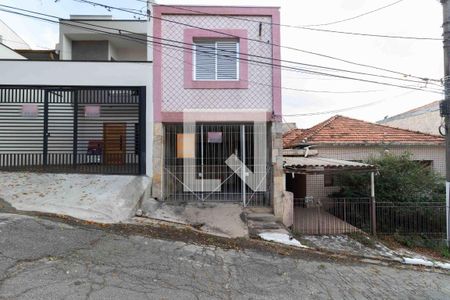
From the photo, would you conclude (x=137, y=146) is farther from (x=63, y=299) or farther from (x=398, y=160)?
(x=398, y=160)

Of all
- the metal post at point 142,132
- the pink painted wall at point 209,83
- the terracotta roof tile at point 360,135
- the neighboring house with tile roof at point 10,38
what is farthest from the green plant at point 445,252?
the neighboring house with tile roof at point 10,38

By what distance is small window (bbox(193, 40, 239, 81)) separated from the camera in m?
10.1

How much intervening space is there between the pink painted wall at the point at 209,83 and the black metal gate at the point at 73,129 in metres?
0.86

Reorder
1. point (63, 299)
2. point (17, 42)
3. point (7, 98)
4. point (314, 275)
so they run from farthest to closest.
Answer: point (17, 42) → point (7, 98) → point (314, 275) → point (63, 299)

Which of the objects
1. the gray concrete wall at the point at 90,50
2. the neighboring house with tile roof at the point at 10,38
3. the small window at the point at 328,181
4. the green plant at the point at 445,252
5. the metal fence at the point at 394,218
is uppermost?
the neighboring house with tile roof at the point at 10,38

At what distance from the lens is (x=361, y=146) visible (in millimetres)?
14070

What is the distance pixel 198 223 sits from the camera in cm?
799

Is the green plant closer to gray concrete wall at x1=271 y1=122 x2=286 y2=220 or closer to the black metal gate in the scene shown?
gray concrete wall at x1=271 y1=122 x2=286 y2=220

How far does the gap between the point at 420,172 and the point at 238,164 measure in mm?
6962

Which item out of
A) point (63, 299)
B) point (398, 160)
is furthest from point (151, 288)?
point (398, 160)

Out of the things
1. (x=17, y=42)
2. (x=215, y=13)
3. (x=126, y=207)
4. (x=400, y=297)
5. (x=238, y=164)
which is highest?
(x=17, y=42)

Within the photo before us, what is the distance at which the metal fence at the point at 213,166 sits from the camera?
10.1 metres

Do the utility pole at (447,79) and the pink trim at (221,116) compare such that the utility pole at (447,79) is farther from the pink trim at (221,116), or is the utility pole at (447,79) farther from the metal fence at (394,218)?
the pink trim at (221,116)

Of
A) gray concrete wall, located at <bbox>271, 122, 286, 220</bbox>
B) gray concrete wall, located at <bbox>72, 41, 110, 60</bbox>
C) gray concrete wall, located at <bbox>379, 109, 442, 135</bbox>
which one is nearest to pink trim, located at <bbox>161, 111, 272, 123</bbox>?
gray concrete wall, located at <bbox>271, 122, 286, 220</bbox>
